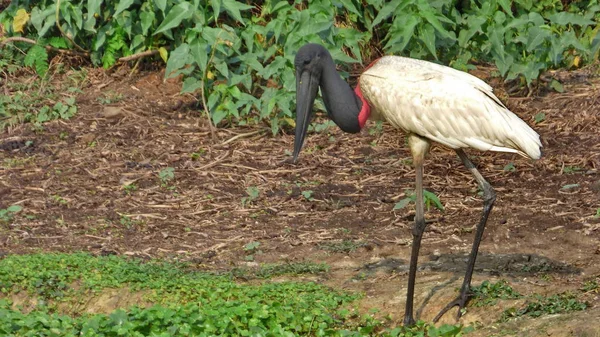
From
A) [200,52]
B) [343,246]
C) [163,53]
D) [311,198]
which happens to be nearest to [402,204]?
[343,246]

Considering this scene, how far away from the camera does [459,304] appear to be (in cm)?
562

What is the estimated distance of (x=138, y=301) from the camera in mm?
5957

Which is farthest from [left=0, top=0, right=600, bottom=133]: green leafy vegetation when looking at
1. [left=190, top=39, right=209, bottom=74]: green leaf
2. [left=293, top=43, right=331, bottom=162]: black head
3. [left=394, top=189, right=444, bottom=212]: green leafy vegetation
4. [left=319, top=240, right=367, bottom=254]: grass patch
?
[left=293, top=43, right=331, bottom=162]: black head

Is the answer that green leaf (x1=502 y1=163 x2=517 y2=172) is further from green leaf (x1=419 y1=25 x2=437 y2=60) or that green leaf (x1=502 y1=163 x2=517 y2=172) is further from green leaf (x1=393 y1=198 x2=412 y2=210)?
green leaf (x1=419 y1=25 x2=437 y2=60)

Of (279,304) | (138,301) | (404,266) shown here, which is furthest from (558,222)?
(138,301)

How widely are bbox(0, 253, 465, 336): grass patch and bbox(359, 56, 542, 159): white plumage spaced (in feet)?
3.39

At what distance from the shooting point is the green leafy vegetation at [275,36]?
336 inches

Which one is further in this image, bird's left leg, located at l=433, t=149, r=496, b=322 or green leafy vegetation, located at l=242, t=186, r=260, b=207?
green leafy vegetation, located at l=242, t=186, r=260, b=207

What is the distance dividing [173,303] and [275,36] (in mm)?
3483

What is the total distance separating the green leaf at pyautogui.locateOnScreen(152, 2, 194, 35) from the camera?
8617mm

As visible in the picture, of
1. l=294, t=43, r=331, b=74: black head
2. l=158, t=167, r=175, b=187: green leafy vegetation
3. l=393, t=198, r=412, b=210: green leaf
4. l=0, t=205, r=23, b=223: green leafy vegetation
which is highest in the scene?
l=294, t=43, r=331, b=74: black head

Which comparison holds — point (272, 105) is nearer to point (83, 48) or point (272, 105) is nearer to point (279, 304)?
point (83, 48)

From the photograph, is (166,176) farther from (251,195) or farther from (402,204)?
(402,204)

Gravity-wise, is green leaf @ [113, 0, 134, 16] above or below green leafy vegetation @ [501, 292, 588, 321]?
above
